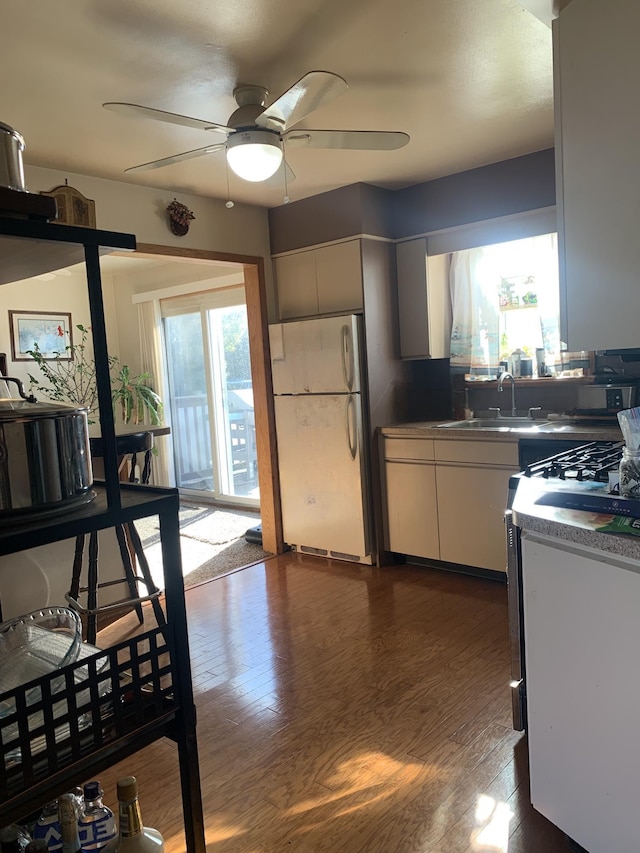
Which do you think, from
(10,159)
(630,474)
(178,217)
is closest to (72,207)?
(10,159)

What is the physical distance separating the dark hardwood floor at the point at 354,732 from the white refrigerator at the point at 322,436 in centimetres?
65

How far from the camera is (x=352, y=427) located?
13.2 feet

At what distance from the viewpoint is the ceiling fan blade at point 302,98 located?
76.2 inches

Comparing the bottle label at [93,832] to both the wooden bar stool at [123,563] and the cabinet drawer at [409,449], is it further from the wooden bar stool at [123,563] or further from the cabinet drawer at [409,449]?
the cabinet drawer at [409,449]

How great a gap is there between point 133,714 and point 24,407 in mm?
585

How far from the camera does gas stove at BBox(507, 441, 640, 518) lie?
5.08 feet

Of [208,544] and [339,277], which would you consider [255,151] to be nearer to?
[339,277]

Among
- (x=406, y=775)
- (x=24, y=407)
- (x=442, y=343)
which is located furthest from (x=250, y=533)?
(x=24, y=407)

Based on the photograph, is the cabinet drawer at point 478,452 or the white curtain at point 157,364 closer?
the cabinet drawer at point 478,452

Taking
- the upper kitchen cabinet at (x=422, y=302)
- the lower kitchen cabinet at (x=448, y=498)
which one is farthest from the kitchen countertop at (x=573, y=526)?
the upper kitchen cabinet at (x=422, y=302)

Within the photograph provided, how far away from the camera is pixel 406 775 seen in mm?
2021

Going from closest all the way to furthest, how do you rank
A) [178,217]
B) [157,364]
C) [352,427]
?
[178,217], [352,427], [157,364]

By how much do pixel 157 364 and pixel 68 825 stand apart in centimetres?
572

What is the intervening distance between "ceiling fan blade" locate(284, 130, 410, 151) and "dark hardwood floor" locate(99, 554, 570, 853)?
7.06ft
